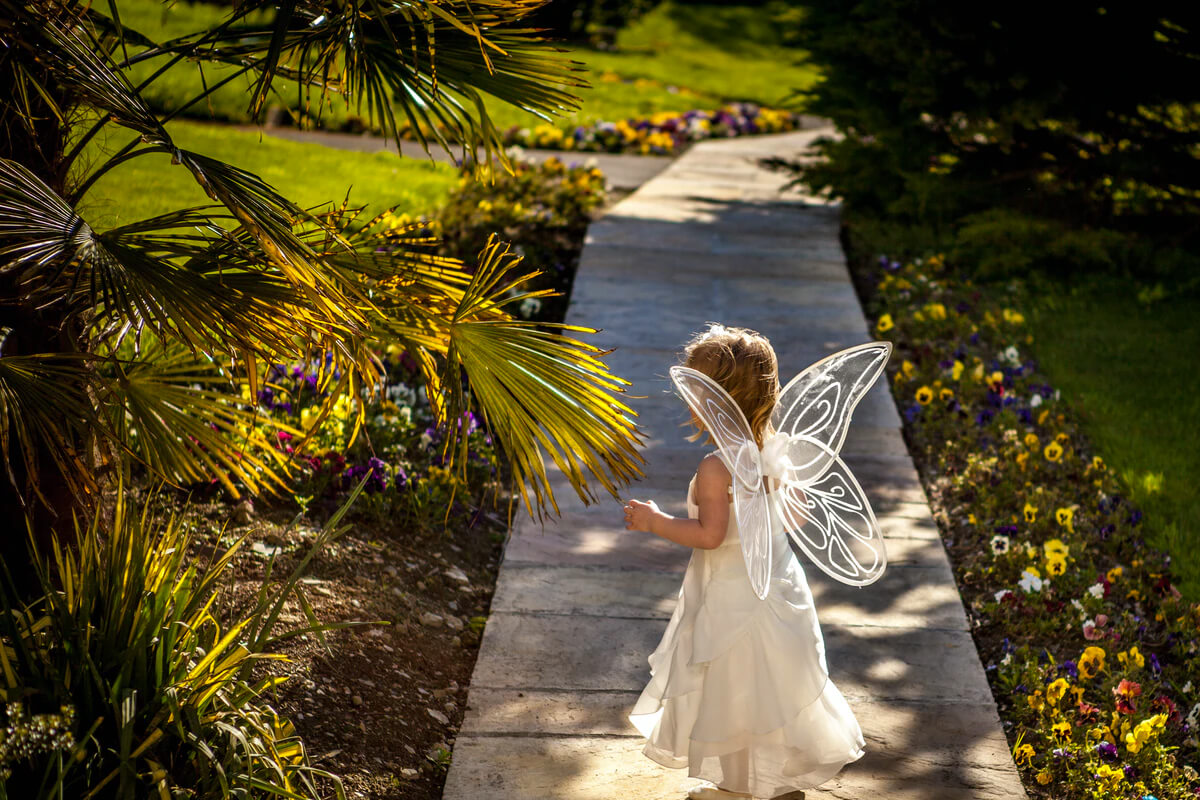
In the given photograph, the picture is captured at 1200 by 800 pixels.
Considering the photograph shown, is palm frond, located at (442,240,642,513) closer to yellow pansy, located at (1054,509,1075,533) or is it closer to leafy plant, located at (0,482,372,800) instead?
leafy plant, located at (0,482,372,800)

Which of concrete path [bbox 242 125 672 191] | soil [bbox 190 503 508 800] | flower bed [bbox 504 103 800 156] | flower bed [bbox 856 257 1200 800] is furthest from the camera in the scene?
flower bed [bbox 504 103 800 156]

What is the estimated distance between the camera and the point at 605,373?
2729 mm

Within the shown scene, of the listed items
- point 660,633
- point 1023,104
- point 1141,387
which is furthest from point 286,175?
point 1141,387

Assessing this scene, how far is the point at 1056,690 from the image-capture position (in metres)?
3.29

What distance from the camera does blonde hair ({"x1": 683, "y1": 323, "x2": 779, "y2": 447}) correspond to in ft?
8.97

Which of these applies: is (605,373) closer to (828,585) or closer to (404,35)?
(404,35)

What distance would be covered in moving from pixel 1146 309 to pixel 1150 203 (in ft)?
3.35

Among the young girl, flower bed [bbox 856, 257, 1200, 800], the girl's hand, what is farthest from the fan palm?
flower bed [bbox 856, 257, 1200, 800]

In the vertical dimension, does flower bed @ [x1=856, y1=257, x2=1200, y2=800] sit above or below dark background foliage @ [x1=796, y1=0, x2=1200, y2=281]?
below

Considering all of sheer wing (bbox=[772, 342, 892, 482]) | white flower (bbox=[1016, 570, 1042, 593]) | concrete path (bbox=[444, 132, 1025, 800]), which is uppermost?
sheer wing (bbox=[772, 342, 892, 482])

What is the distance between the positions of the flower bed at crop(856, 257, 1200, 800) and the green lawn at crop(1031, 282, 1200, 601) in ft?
0.33

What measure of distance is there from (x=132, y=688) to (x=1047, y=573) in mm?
3147

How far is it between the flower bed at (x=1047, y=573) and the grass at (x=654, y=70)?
3.47 meters

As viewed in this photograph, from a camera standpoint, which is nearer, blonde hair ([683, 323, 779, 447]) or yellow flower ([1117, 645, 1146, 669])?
blonde hair ([683, 323, 779, 447])
